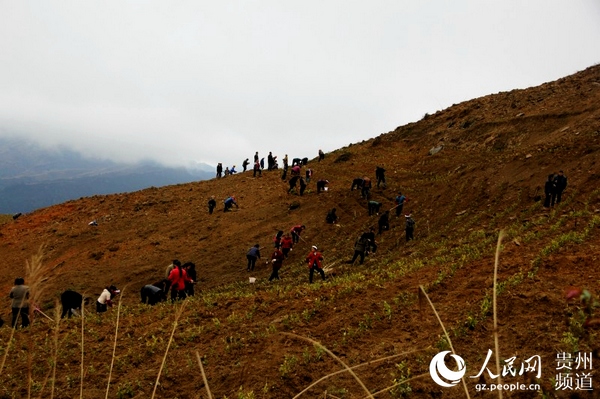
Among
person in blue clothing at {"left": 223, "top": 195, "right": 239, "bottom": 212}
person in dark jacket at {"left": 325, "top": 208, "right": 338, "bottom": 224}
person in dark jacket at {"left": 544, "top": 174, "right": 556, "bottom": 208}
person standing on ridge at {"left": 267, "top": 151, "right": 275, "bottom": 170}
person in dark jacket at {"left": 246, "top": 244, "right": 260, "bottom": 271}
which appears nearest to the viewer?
person in dark jacket at {"left": 544, "top": 174, "right": 556, "bottom": 208}

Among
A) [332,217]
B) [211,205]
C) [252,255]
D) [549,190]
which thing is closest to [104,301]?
[252,255]

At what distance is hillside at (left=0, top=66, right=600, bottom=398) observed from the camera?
7957 millimetres

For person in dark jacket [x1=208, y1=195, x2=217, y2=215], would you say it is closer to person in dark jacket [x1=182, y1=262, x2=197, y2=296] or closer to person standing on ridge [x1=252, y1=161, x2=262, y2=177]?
person standing on ridge [x1=252, y1=161, x2=262, y2=177]

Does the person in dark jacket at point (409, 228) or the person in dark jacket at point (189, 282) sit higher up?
the person in dark jacket at point (409, 228)

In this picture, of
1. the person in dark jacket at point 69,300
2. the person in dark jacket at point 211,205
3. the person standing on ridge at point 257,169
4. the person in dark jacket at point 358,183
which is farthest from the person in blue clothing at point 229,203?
the person in dark jacket at point 69,300

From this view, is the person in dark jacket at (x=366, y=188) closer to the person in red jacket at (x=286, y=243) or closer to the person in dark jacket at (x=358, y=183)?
the person in dark jacket at (x=358, y=183)

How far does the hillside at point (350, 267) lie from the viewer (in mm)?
7957

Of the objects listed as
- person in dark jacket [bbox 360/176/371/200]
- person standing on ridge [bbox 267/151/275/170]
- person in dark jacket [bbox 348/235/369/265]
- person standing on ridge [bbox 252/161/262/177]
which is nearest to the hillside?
person in dark jacket [bbox 360/176/371/200]

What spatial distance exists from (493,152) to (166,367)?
31.4m

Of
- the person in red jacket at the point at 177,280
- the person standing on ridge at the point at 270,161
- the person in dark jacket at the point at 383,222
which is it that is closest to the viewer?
the person in red jacket at the point at 177,280

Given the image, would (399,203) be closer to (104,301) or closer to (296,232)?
(296,232)

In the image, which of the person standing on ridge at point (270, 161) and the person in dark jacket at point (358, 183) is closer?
the person in dark jacket at point (358, 183)

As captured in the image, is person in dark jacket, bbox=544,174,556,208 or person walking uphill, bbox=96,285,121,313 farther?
person in dark jacket, bbox=544,174,556,208

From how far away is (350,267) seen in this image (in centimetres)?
1883
